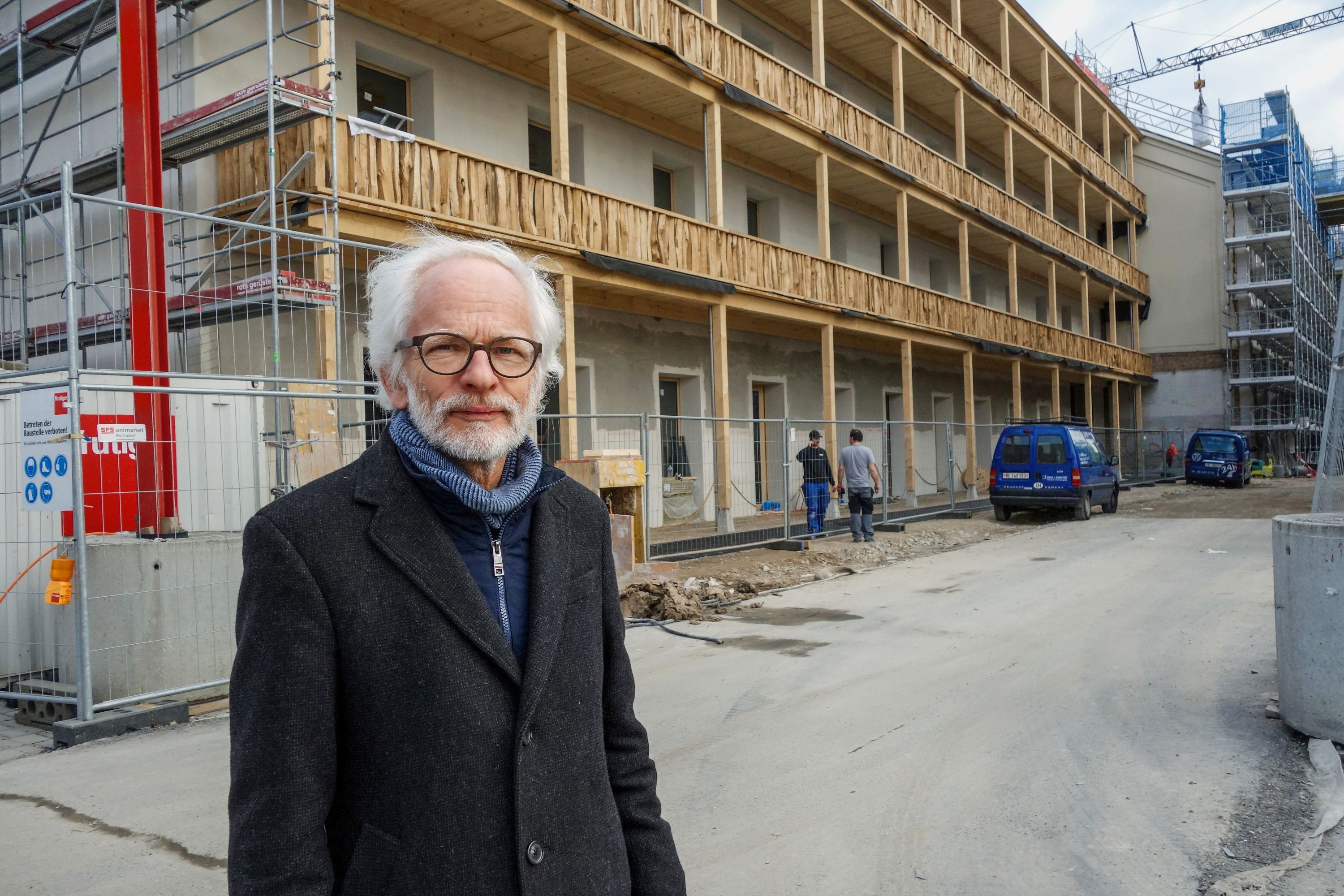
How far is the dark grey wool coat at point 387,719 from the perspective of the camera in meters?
1.47

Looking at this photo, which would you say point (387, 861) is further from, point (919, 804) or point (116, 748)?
point (116, 748)

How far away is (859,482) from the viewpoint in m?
14.4

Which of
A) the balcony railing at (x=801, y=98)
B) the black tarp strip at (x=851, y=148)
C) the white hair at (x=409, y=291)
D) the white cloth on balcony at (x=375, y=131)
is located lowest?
the white hair at (x=409, y=291)

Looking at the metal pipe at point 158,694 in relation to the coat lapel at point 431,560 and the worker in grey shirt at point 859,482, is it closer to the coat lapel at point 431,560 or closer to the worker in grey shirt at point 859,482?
the coat lapel at point 431,560

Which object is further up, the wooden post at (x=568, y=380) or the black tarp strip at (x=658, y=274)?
the black tarp strip at (x=658, y=274)

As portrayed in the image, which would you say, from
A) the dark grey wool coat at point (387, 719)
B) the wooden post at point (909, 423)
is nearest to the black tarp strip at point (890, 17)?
the wooden post at point (909, 423)

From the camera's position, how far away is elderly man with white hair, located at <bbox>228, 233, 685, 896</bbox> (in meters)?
1.48

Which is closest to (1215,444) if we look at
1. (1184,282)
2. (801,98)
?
(1184,282)

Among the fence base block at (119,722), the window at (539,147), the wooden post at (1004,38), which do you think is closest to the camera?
the fence base block at (119,722)

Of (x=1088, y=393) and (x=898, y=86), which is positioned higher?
(x=898, y=86)

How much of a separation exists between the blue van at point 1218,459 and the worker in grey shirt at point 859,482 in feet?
68.2

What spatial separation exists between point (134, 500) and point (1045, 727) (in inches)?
243

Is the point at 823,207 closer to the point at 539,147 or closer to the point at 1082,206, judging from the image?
the point at 539,147

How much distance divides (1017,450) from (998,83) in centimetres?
1305
